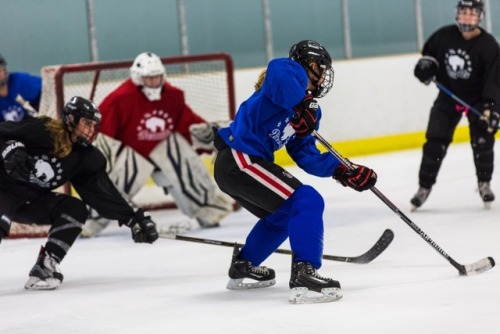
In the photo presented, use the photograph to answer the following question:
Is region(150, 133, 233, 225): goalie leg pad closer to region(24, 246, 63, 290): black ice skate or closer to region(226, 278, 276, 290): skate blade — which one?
region(24, 246, 63, 290): black ice skate

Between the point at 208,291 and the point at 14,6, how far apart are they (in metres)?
3.72

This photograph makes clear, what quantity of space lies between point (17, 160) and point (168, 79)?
2.67 meters

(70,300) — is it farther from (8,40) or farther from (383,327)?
(8,40)

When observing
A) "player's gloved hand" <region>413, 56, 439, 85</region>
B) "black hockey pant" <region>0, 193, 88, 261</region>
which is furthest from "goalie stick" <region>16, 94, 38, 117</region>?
"player's gloved hand" <region>413, 56, 439, 85</region>

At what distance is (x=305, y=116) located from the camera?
3607 millimetres

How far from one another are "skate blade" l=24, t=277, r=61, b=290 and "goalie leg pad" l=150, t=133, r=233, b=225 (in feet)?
5.75

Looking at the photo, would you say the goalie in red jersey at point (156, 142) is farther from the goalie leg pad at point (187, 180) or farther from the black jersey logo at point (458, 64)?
the black jersey logo at point (458, 64)

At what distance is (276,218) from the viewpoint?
377 cm

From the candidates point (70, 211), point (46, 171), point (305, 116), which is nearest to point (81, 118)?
point (46, 171)

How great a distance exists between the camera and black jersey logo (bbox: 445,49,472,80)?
572 cm

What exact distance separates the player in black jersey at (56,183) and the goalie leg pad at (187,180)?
158 cm

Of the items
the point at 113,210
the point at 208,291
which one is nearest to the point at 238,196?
the point at 208,291

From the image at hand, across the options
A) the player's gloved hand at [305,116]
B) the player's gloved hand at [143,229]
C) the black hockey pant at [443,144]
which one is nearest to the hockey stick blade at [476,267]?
the player's gloved hand at [305,116]

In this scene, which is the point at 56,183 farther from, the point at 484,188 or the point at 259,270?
the point at 484,188
